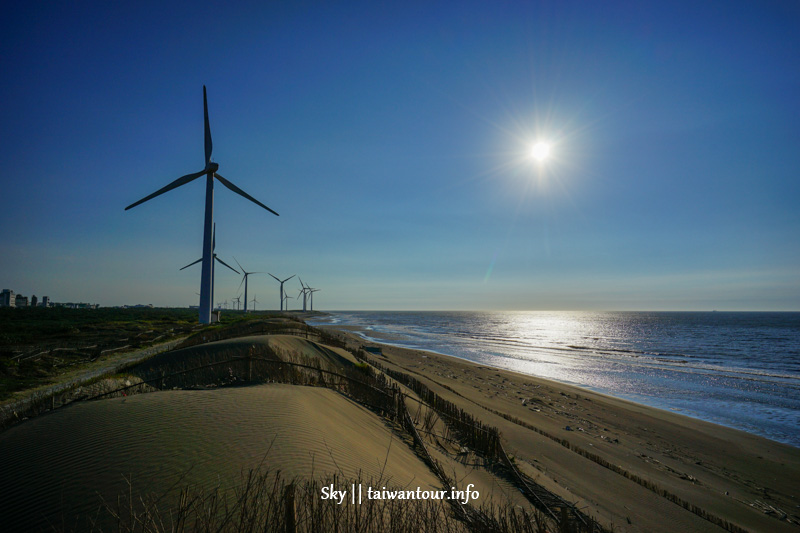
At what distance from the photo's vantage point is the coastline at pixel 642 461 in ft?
23.5

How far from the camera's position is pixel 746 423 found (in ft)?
52.3

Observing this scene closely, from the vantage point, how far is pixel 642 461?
10.6 m

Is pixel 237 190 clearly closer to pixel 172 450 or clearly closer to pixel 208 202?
pixel 208 202

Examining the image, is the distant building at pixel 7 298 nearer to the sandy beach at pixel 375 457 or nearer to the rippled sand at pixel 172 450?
the sandy beach at pixel 375 457

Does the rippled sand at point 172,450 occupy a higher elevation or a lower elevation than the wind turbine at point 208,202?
lower

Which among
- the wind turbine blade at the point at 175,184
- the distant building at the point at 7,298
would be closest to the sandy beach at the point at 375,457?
the wind turbine blade at the point at 175,184

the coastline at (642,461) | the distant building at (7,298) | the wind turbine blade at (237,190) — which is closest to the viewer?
the coastline at (642,461)

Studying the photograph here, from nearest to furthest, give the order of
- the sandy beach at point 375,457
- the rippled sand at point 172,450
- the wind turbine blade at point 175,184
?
the rippled sand at point 172,450
the sandy beach at point 375,457
the wind turbine blade at point 175,184

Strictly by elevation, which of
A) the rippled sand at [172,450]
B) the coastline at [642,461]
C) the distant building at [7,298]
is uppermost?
the distant building at [7,298]

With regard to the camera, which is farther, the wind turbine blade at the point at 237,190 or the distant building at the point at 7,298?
the distant building at the point at 7,298

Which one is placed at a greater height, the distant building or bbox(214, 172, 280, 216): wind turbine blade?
bbox(214, 172, 280, 216): wind turbine blade

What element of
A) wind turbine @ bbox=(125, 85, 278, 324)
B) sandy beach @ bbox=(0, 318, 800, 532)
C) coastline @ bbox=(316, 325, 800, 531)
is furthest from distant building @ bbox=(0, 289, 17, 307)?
coastline @ bbox=(316, 325, 800, 531)

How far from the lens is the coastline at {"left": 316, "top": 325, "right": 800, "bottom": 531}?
7.16m

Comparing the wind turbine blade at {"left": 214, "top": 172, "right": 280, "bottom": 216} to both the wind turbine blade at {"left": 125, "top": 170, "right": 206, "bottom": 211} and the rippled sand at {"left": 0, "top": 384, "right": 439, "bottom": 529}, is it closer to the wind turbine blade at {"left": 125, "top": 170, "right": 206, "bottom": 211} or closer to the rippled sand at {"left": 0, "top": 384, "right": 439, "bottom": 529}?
the wind turbine blade at {"left": 125, "top": 170, "right": 206, "bottom": 211}
